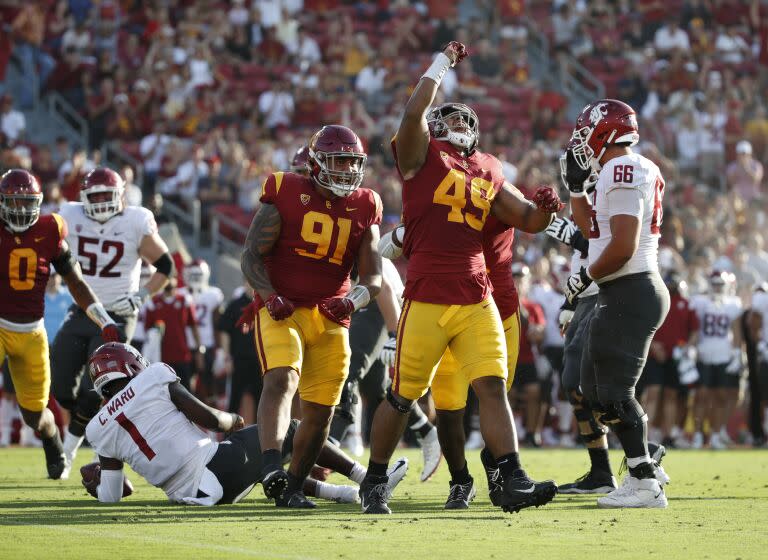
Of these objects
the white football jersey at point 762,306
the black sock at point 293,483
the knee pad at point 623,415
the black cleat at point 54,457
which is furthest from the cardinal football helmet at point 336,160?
the white football jersey at point 762,306

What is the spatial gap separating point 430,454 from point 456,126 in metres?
3.17

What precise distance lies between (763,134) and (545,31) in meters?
4.49

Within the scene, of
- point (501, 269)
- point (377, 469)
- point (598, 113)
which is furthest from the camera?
point (501, 269)

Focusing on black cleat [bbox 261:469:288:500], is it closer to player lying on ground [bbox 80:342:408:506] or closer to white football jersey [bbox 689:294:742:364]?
player lying on ground [bbox 80:342:408:506]

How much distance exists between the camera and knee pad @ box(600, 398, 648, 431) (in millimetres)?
7574

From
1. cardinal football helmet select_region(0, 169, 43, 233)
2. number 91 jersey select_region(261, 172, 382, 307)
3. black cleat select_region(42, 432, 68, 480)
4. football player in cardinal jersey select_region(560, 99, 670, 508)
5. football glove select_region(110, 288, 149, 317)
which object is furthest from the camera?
football glove select_region(110, 288, 149, 317)

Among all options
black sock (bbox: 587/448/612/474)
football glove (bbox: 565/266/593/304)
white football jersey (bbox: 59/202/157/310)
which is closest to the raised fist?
football glove (bbox: 565/266/593/304)

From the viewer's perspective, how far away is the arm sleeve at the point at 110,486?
773 cm

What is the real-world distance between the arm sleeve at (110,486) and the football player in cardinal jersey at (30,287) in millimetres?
1741

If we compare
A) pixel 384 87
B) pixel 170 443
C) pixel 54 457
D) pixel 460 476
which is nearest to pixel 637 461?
pixel 460 476

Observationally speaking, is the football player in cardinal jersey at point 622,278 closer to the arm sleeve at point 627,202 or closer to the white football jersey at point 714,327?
the arm sleeve at point 627,202

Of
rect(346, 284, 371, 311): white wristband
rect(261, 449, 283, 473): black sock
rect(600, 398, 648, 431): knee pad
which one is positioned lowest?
rect(261, 449, 283, 473): black sock

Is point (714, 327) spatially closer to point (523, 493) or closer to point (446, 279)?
point (446, 279)

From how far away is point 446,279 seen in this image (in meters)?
7.05
